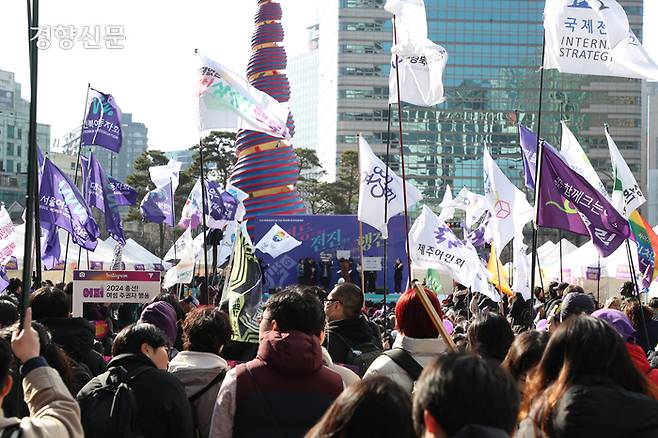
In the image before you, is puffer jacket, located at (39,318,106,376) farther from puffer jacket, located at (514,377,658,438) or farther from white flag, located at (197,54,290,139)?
white flag, located at (197,54,290,139)

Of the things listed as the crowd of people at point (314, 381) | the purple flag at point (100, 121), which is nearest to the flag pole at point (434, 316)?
the crowd of people at point (314, 381)

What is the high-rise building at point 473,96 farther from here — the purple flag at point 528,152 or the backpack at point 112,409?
the backpack at point 112,409

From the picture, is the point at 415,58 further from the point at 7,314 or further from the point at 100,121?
the point at 100,121

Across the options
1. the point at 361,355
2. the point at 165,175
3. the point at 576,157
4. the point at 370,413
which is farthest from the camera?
the point at 165,175

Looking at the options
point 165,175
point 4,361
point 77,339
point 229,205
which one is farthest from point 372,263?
point 4,361

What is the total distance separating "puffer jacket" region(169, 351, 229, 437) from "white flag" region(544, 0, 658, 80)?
21.2 ft

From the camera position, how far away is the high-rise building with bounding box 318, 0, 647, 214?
3743 inches

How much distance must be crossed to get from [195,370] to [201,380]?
0.06 meters

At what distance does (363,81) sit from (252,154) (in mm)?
55084

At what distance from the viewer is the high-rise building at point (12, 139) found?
77750mm

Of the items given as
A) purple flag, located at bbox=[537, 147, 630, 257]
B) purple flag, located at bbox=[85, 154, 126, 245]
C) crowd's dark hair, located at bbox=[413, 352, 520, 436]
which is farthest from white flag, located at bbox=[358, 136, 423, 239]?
crowd's dark hair, located at bbox=[413, 352, 520, 436]

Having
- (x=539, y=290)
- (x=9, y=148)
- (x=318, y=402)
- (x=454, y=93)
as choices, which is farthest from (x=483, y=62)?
(x=318, y=402)

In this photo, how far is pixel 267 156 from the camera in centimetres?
4106

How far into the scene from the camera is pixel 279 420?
4121 mm
